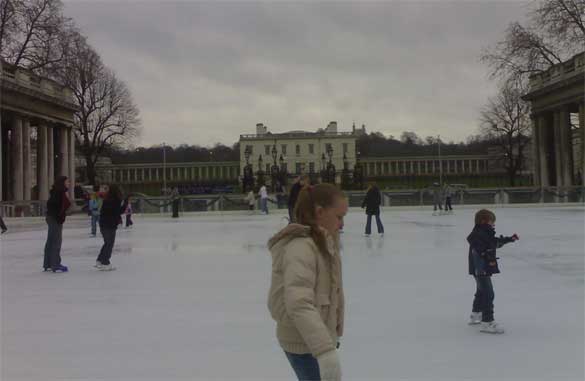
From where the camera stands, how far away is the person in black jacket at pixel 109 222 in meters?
9.10

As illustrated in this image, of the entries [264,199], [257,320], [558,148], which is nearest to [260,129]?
[558,148]

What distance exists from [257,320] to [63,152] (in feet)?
145

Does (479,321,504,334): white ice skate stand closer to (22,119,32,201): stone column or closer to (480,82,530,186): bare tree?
(22,119,32,201): stone column

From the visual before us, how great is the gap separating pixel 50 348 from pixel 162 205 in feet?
89.9

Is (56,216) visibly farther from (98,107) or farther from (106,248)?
(98,107)

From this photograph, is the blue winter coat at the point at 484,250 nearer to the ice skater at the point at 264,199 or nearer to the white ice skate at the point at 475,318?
the white ice skate at the point at 475,318

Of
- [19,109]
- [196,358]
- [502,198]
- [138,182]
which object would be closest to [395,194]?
[502,198]

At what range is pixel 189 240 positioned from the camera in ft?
47.1

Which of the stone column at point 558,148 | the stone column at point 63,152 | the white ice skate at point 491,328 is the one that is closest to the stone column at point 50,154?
the stone column at point 63,152

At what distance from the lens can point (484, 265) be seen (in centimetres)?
499

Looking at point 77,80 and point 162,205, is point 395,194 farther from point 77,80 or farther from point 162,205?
point 77,80

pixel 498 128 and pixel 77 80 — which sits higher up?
pixel 77 80

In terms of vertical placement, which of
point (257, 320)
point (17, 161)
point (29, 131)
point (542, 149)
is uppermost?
point (29, 131)

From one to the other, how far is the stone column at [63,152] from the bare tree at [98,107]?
1.68m
